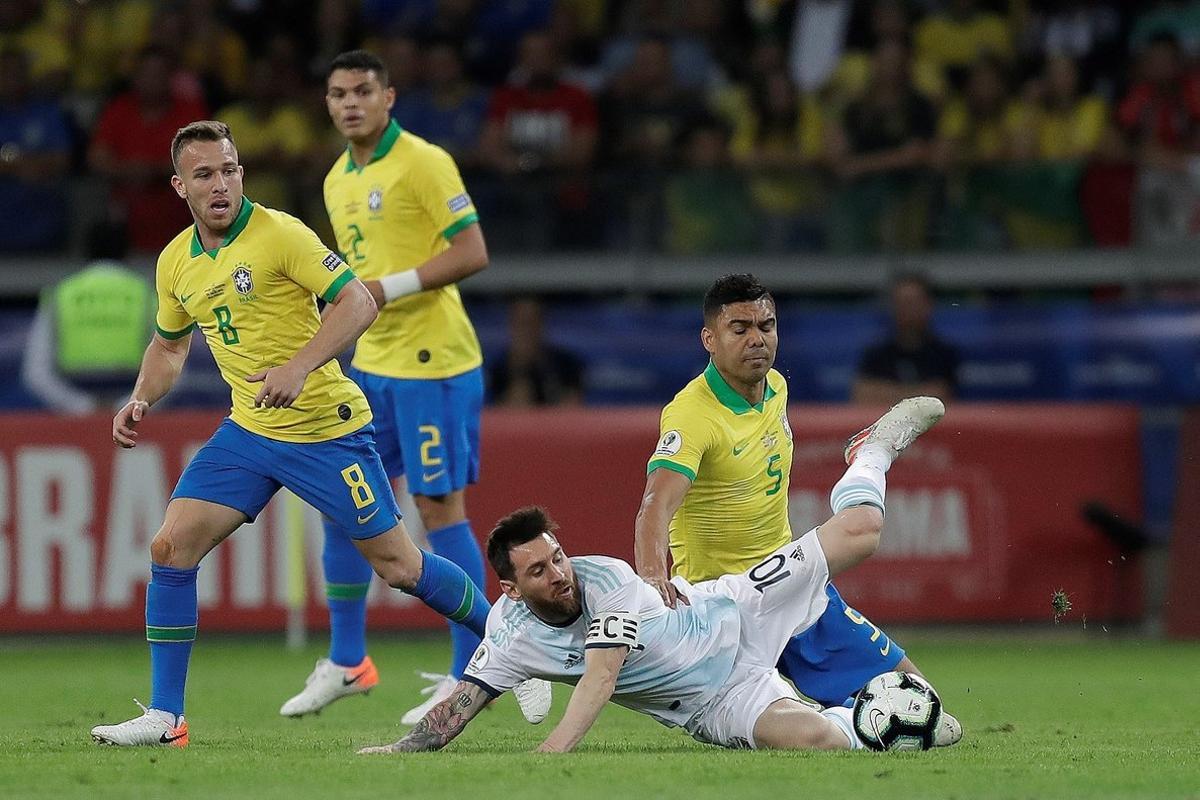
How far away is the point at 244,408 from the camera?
7.73 m

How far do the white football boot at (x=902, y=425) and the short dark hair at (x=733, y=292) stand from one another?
0.82 metres

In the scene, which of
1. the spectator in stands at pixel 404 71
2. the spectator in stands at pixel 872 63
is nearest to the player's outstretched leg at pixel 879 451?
the spectator in stands at pixel 872 63

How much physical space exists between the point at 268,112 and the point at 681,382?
411 cm

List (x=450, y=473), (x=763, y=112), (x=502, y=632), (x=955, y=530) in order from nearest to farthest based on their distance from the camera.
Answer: (x=502, y=632), (x=450, y=473), (x=955, y=530), (x=763, y=112)

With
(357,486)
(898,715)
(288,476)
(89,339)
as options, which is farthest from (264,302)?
(89,339)

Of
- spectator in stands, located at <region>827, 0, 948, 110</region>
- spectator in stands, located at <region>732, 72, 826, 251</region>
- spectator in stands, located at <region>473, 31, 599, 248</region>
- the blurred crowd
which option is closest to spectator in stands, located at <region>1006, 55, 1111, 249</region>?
the blurred crowd

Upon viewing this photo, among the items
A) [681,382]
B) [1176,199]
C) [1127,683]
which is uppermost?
[1176,199]

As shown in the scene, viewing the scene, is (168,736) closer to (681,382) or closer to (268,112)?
(681,382)

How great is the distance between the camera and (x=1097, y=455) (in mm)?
12867

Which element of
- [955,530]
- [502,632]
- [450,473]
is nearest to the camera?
[502,632]

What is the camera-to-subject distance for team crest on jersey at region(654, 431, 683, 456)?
24.4ft

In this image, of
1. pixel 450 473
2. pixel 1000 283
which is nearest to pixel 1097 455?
pixel 1000 283

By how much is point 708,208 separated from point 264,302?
7.30 meters

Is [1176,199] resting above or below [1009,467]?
above
